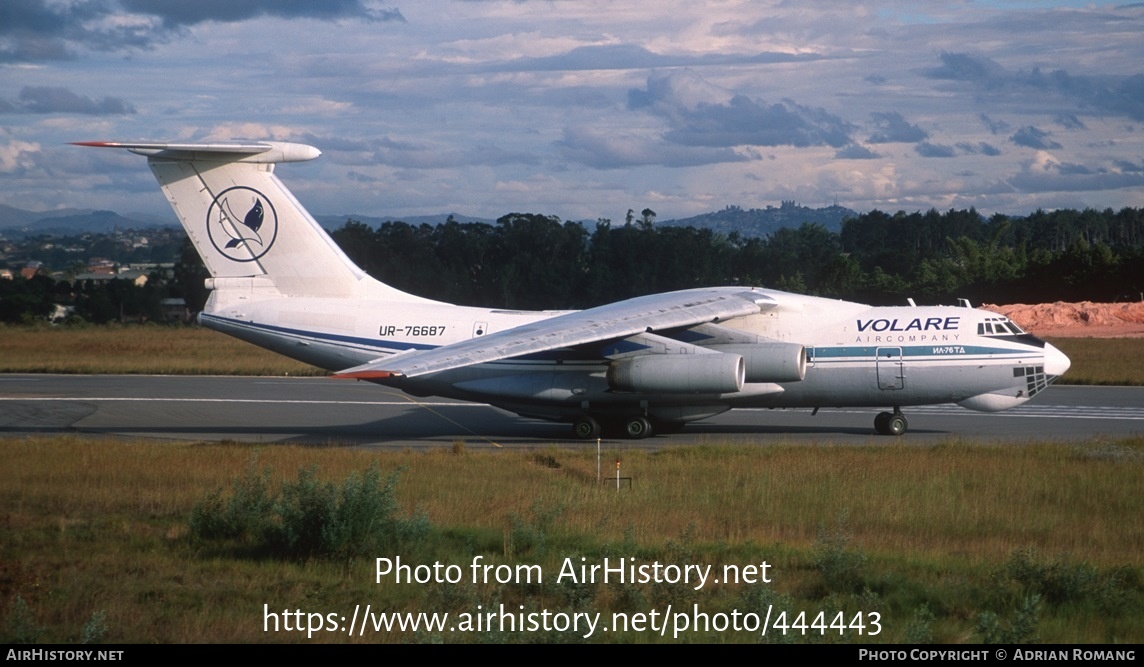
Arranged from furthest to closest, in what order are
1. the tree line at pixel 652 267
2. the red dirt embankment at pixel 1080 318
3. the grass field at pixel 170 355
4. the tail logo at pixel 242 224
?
the tree line at pixel 652 267 → the red dirt embankment at pixel 1080 318 → the grass field at pixel 170 355 → the tail logo at pixel 242 224

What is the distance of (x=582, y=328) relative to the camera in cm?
1764

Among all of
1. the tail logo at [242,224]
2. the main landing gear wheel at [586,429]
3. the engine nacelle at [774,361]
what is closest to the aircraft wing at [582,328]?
the engine nacelle at [774,361]

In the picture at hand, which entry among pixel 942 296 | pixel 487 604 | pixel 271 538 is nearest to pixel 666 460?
pixel 271 538

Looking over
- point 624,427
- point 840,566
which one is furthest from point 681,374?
point 840,566

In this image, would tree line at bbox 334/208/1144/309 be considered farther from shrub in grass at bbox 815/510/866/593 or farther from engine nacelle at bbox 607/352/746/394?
shrub in grass at bbox 815/510/866/593

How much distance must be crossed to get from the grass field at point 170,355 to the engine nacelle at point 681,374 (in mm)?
14671

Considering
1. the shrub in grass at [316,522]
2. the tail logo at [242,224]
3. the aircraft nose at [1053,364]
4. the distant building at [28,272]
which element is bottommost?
the shrub in grass at [316,522]

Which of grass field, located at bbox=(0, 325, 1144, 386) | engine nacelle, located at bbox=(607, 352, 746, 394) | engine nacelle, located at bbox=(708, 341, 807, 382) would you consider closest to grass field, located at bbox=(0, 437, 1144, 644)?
engine nacelle, located at bbox=(607, 352, 746, 394)

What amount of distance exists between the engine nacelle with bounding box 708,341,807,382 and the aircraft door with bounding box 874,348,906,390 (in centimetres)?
127

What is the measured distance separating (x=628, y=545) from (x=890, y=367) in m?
10.8

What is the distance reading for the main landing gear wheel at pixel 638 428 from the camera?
64.5 feet

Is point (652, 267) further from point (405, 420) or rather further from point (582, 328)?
point (582, 328)

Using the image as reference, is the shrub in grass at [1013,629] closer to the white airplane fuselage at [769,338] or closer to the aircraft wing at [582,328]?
the aircraft wing at [582,328]

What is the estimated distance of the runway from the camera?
19.4m
